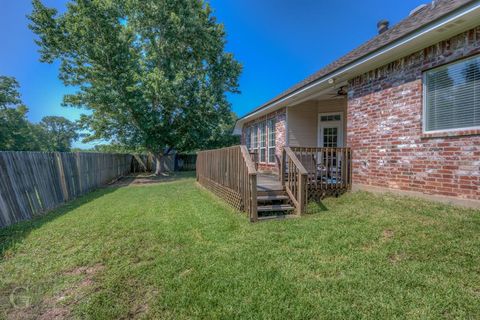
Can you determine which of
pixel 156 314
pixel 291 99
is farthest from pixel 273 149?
pixel 156 314

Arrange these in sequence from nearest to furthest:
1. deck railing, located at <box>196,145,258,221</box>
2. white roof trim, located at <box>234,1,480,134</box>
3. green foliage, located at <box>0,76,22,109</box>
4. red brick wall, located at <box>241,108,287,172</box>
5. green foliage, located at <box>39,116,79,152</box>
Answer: white roof trim, located at <box>234,1,480,134</box> → deck railing, located at <box>196,145,258,221</box> → red brick wall, located at <box>241,108,287,172</box> → green foliage, located at <box>0,76,22,109</box> → green foliage, located at <box>39,116,79,152</box>

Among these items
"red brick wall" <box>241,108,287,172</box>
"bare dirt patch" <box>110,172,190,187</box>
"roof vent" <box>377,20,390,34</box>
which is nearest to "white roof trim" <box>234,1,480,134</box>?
"red brick wall" <box>241,108,287,172</box>

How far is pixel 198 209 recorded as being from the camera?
232 inches

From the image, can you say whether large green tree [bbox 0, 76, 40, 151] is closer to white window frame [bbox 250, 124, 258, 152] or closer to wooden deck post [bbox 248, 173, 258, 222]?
white window frame [bbox 250, 124, 258, 152]

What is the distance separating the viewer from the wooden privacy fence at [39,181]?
16.4 feet

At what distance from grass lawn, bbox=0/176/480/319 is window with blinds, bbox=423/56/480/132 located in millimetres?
1582

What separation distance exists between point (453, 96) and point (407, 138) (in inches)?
41.9

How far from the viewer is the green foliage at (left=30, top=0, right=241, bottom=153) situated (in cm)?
1405

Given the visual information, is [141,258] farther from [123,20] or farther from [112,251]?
[123,20]

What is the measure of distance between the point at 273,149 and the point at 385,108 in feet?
18.4

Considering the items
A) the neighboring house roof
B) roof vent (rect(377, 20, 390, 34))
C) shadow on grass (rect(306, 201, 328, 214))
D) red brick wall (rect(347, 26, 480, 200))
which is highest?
roof vent (rect(377, 20, 390, 34))

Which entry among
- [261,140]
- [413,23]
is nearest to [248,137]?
[261,140]

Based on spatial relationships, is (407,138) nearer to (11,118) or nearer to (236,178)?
(236,178)

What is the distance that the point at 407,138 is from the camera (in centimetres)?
494
